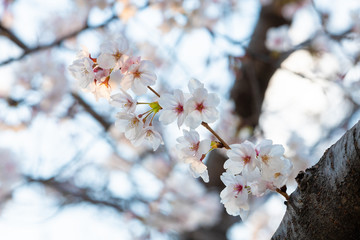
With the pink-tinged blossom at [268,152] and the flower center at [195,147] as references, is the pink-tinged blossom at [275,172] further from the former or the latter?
the flower center at [195,147]

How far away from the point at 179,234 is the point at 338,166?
254 centimetres

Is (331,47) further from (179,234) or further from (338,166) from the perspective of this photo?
(338,166)

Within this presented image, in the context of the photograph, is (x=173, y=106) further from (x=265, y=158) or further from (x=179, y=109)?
(x=265, y=158)

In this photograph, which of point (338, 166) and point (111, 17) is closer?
point (338, 166)

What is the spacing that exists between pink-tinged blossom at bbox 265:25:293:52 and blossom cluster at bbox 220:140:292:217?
209cm

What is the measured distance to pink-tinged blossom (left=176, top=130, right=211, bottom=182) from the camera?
62 centimetres

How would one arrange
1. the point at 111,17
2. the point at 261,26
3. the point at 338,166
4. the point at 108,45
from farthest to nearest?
the point at 261,26
the point at 111,17
the point at 108,45
the point at 338,166

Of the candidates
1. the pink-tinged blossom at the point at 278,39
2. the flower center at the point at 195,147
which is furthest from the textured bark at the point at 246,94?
the flower center at the point at 195,147

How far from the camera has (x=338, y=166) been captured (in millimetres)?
526

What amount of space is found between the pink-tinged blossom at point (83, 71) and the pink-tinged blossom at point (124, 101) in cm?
5

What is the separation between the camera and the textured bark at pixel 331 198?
0.51 meters

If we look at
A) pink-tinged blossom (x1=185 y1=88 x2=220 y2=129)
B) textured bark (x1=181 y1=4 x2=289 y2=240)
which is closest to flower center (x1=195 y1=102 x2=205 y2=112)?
pink-tinged blossom (x1=185 y1=88 x2=220 y2=129)

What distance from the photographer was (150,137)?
65cm

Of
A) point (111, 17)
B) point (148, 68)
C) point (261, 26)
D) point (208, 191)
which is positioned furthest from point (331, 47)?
point (148, 68)
